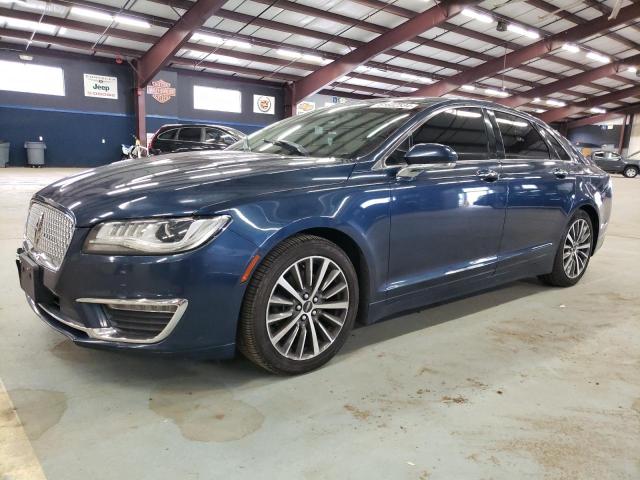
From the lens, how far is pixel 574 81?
23688 mm

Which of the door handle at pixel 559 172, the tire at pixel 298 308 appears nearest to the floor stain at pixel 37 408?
the tire at pixel 298 308

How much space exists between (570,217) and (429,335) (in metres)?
1.59

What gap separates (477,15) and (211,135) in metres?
9.72

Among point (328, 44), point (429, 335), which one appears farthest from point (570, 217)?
point (328, 44)

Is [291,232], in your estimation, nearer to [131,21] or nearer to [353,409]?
[353,409]

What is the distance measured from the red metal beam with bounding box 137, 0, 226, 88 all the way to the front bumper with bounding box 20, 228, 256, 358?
496 inches

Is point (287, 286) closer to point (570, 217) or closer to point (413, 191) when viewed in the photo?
point (413, 191)

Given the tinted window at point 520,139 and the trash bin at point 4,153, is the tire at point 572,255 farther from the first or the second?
the trash bin at point 4,153

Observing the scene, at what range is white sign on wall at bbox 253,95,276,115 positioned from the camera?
74.3ft

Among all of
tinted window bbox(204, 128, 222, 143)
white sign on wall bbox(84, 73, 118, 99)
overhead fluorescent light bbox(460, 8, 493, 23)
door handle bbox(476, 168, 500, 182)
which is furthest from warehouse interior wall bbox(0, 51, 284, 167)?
door handle bbox(476, 168, 500, 182)

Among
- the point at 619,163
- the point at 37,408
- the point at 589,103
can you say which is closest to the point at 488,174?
the point at 37,408

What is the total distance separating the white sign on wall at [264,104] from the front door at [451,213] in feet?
68.4

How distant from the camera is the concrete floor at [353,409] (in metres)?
1.54

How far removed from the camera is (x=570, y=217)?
3.45m
